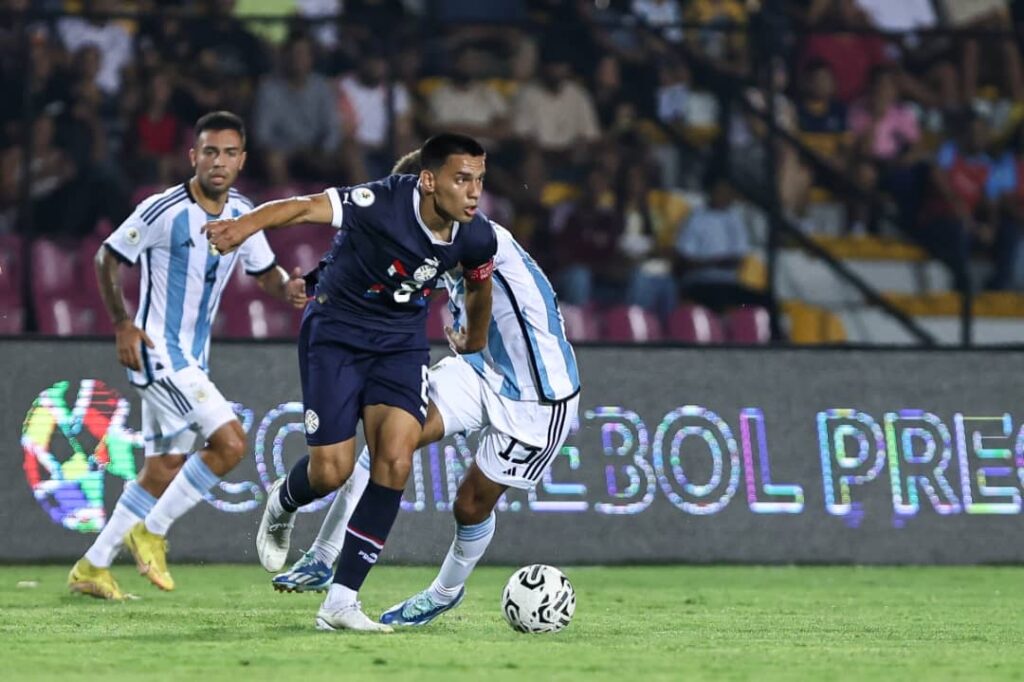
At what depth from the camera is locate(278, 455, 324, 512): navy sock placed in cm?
847

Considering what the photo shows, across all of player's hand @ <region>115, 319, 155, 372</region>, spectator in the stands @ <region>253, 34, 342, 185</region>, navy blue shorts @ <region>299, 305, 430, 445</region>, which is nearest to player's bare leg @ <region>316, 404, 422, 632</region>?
navy blue shorts @ <region>299, 305, 430, 445</region>

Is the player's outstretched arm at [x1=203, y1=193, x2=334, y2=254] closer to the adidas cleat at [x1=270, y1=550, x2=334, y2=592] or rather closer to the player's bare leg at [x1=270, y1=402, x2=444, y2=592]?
the player's bare leg at [x1=270, y1=402, x2=444, y2=592]

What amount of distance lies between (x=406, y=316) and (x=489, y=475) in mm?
790

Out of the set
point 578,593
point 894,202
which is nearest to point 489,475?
point 578,593

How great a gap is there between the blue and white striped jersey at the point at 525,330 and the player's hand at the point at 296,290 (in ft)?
2.68

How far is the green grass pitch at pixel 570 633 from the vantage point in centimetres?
642

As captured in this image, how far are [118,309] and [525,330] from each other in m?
2.30

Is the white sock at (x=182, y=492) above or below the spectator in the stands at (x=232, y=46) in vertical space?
below

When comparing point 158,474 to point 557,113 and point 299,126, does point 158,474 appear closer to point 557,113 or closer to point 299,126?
point 299,126

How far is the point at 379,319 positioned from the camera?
812 centimetres

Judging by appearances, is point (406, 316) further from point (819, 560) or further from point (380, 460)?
point (819, 560)

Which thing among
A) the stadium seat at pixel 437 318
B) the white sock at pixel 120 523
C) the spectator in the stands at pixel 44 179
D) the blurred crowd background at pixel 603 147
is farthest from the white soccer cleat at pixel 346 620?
the spectator in the stands at pixel 44 179

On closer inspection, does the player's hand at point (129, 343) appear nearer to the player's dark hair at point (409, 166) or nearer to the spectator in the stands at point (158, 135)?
the player's dark hair at point (409, 166)

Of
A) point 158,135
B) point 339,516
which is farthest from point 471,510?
point 158,135
